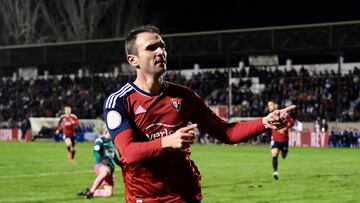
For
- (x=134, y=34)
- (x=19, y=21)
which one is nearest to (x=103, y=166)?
(x=134, y=34)

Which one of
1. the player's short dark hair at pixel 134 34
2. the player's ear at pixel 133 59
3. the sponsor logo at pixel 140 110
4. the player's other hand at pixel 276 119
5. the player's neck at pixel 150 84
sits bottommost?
the player's other hand at pixel 276 119

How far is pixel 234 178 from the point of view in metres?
21.9

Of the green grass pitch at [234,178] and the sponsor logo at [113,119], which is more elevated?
the sponsor logo at [113,119]

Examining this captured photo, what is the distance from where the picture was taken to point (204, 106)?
626 cm

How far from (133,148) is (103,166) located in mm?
11940

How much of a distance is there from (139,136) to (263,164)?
22556mm

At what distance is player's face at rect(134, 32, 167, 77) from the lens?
574 cm

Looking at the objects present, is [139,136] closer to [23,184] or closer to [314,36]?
[23,184]

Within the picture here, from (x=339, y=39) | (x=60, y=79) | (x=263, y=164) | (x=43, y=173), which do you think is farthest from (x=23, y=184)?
(x=60, y=79)

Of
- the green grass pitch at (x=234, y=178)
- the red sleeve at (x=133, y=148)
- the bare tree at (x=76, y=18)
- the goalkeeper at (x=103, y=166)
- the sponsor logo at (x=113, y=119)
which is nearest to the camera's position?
the red sleeve at (x=133, y=148)

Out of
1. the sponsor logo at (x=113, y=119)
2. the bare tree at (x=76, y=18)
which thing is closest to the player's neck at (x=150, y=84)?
the sponsor logo at (x=113, y=119)

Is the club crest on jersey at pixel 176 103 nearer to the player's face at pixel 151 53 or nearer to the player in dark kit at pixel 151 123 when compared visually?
the player in dark kit at pixel 151 123

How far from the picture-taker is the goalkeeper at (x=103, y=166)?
17.0 m

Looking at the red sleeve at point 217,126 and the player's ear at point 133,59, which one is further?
the red sleeve at point 217,126
